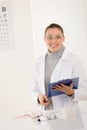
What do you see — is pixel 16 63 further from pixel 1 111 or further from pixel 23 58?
pixel 1 111

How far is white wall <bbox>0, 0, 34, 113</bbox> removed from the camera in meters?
2.14

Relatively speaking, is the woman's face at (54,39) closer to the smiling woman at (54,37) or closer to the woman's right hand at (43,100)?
the smiling woman at (54,37)

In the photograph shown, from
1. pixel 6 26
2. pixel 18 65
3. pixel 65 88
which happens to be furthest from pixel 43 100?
pixel 6 26

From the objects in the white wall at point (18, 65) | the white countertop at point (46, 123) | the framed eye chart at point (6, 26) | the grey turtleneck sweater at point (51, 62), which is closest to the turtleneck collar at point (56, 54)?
the grey turtleneck sweater at point (51, 62)

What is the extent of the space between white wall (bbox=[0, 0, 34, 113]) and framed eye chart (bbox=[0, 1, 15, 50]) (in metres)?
0.04

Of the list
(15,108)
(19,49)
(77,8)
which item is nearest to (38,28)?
(19,49)

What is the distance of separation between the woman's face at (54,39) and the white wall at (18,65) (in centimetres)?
22

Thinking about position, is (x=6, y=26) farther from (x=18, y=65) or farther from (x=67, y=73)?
(x=67, y=73)

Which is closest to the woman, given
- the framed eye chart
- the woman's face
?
the woman's face

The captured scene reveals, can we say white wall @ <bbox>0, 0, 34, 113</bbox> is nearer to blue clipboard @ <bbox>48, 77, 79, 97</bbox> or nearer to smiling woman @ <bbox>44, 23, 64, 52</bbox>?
smiling woman @ <bbox>44, 23, 64, 52</bbox>

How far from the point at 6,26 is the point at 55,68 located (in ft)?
2.02

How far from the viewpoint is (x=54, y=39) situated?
6.40 ft

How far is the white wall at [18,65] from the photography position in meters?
2.14

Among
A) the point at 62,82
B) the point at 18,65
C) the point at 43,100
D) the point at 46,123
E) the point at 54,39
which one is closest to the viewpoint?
the point at 46,123
